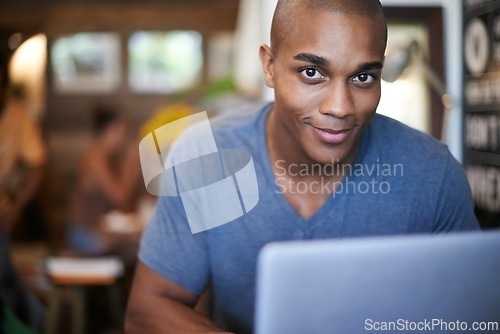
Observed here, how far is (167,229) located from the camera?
102 cm

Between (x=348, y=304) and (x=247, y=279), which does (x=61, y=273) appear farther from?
(x=348, y=304)

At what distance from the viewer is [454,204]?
0.99m

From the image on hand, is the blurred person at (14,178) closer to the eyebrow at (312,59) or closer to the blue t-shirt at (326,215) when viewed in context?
the blue t-shirt at (326,215)

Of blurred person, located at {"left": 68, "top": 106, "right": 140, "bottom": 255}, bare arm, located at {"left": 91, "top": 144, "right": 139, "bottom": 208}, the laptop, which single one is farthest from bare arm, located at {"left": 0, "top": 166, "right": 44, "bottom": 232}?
the laptop

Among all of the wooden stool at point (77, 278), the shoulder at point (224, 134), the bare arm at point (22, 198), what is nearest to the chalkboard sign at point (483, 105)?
the shoulder at point (224, 134)

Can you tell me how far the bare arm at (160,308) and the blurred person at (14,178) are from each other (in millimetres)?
864

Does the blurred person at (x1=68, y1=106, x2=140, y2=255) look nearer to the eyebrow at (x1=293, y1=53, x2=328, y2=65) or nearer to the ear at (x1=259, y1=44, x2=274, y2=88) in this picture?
the ear at (x1=259, y1=44, x2=274, y2=88)

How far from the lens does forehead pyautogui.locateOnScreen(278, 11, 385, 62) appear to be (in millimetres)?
885

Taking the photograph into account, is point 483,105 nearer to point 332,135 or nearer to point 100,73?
point 332,135

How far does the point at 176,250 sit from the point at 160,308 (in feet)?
0.29

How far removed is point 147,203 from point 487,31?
2.38 m

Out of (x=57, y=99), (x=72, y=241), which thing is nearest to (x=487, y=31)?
(x=72, y=241)

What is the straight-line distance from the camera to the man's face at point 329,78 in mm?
888

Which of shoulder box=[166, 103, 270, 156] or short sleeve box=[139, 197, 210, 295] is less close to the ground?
shoulder box=[166, 103, 270, 156]
